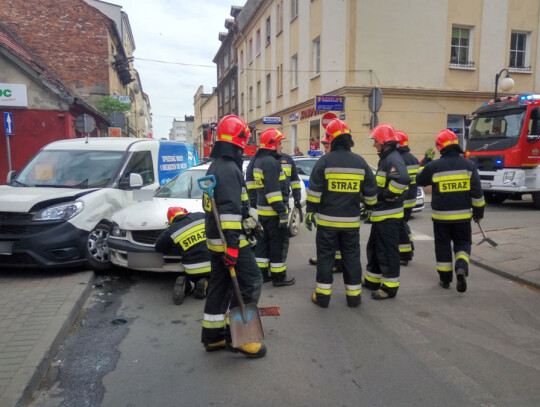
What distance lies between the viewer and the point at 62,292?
4.90 metres

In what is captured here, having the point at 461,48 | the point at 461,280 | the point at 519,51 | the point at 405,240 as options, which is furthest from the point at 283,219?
the point at 519,51

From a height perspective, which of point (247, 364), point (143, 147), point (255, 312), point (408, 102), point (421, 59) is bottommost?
point (247, 364)

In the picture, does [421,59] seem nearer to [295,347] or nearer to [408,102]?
[408,102]

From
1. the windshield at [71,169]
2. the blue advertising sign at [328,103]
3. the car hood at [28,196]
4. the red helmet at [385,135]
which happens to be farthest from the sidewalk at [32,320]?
the blue advertising sign at [328,103]

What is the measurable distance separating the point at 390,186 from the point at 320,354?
7.18ft

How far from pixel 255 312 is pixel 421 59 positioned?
15642 millimetres

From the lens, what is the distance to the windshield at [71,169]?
250 inches

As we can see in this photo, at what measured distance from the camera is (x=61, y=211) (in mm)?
5512

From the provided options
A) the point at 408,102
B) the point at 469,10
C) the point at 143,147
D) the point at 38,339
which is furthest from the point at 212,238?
the point at 469,10

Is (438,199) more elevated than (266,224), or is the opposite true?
(438,199)

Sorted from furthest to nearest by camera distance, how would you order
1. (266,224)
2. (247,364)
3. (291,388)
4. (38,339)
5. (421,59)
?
(421,59), (266,224), (38,339), (247,364), (291,388)

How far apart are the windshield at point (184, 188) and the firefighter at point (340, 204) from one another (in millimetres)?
2253

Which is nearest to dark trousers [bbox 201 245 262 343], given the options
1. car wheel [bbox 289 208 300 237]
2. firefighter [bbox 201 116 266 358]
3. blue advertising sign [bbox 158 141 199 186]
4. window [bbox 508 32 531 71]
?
firefighter [bbox 201 116 266 358]

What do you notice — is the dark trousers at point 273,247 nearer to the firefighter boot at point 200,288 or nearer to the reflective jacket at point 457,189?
the firefighter boot at point 200,288
